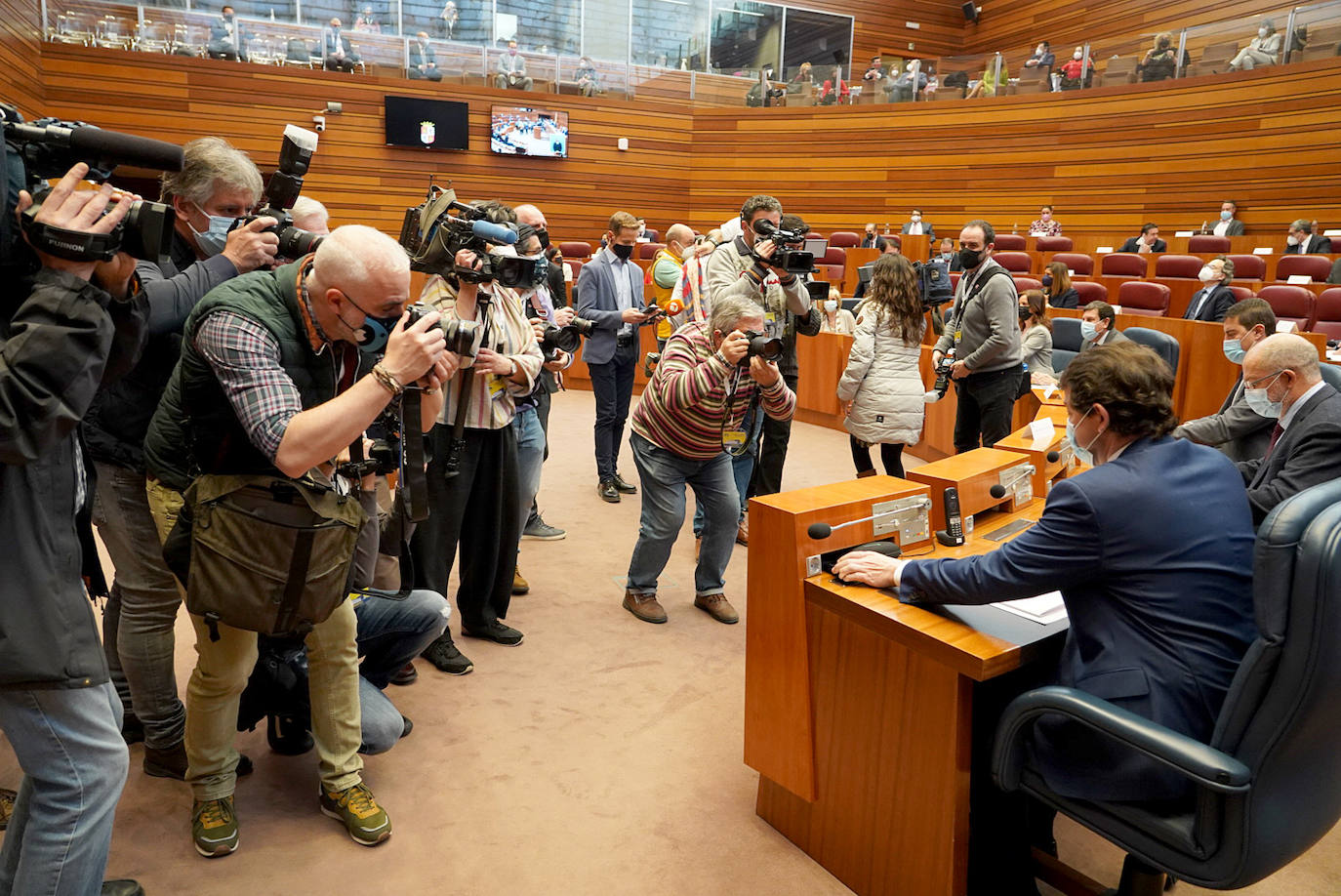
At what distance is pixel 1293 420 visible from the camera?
271 cm

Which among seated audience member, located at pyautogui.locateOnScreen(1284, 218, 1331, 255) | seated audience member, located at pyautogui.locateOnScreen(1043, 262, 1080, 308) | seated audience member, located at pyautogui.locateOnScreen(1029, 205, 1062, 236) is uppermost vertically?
seated audience member, located at pyautogui.locateOnScreen(1029, 205, 1062, 236)

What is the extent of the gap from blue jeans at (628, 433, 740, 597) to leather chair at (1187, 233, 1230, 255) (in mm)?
7989

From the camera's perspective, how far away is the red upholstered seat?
635 cm

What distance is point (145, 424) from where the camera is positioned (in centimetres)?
208

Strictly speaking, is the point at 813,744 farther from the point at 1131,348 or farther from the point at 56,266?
the point at 56,266

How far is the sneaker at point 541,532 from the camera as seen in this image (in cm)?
421

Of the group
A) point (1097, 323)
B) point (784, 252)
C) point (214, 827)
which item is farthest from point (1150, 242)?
point (214, 827)

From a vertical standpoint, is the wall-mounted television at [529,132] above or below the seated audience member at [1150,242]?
above

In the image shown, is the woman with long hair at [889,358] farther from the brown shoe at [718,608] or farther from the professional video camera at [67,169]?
the professional video camera at [67,169]

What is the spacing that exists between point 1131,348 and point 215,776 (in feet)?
6.86

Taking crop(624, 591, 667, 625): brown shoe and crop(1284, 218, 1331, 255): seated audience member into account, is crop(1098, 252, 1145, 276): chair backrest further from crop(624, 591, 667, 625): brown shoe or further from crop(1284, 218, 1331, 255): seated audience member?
crop(624, 591, 667, 625): brown shoe

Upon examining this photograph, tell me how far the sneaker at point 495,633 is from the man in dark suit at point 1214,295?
5434 mm

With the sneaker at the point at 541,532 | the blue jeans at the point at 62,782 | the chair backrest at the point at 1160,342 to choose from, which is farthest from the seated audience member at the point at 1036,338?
the blue jeans at the point at 62,782

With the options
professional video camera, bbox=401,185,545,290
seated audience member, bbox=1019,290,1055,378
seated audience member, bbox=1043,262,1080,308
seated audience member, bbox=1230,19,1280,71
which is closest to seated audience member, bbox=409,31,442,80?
seated audience member, bbox=1043,262,1080,308
